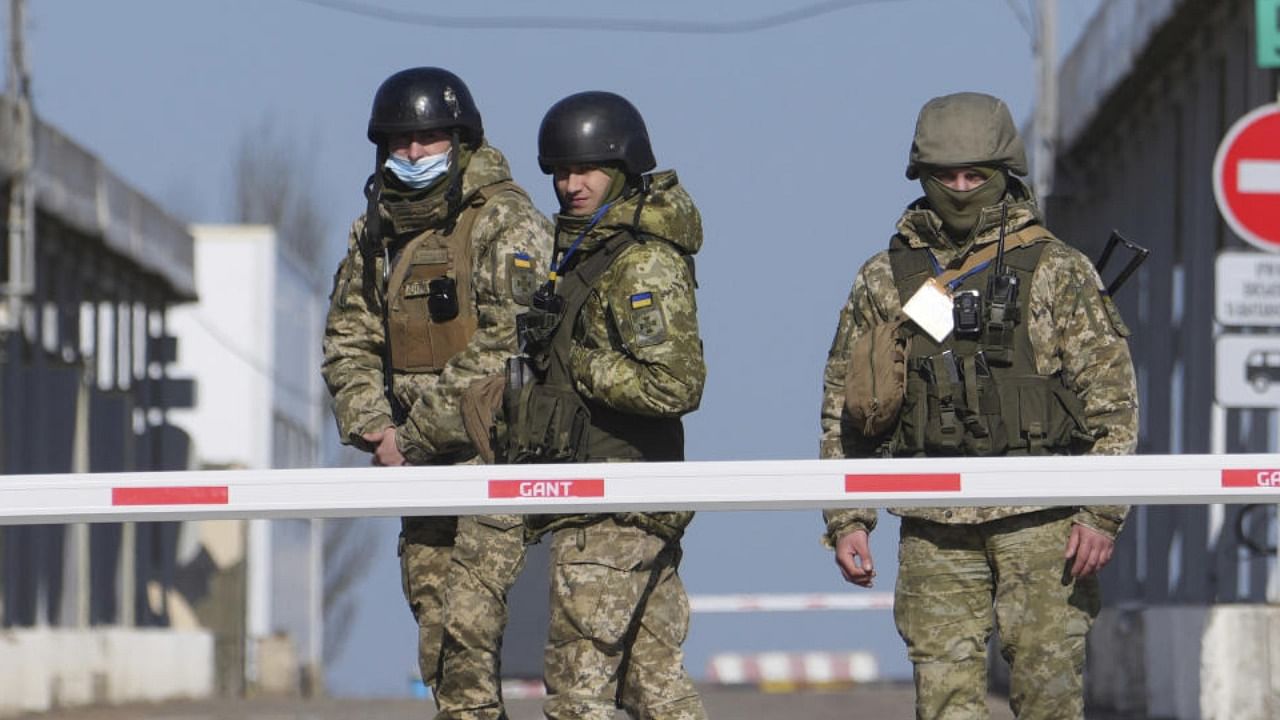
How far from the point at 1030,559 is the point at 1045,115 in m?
17.5

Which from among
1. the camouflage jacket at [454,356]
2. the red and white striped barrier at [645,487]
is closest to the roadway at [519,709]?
the camouflage jacket at [454,356]

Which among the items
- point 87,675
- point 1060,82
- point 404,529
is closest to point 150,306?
point 87,675

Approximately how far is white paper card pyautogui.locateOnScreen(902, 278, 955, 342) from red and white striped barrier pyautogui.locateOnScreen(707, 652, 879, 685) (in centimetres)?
3040

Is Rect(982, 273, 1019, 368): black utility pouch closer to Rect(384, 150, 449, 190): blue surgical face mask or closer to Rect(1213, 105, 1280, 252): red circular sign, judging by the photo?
Rect(384, 150, 449, 190): blue surgical face mask

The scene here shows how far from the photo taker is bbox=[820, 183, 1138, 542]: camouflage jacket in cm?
845

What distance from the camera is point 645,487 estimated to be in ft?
27.1

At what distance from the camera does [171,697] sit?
2927 cm

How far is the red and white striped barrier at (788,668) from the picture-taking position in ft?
130

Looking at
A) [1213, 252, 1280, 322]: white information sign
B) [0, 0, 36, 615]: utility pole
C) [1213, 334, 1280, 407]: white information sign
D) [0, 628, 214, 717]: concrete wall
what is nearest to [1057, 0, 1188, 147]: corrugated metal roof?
[1213, 252, 1280, 322]: white information sign

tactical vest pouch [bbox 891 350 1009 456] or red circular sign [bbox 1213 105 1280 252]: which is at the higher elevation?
red circular sign [bbox 1213 105 1280 252]

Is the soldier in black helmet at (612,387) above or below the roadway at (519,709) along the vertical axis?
above

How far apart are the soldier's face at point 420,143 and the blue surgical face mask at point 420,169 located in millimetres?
13

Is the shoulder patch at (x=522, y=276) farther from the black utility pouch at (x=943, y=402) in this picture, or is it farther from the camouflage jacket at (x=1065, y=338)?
the black utility pouch at (x=943, y=402)

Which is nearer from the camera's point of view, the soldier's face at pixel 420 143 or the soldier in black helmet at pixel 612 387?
the soldier in black helmet at pixel 612 387
